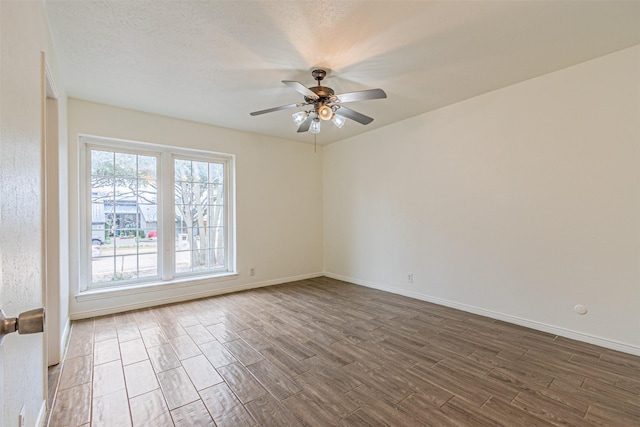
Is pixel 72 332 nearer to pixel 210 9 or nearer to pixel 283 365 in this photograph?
pixel 283 365

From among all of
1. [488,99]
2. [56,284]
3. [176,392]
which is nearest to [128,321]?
[56,284]

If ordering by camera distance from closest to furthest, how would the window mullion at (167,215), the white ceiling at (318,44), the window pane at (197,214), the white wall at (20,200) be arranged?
1. the white wall at (20,200)
2. the white ceiling at (318,44)
3. the window mullion at (167,215)
4. the window pane at (197,214)

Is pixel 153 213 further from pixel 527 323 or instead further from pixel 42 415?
pixel 527 323

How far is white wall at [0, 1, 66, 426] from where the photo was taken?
0.98 meters

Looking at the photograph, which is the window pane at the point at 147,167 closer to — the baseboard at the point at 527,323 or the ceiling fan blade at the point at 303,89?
the ceiling fan blade at the point at 303,89

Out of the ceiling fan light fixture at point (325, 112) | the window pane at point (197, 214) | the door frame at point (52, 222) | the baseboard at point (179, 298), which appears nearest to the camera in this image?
the door frame at point (52, 222)

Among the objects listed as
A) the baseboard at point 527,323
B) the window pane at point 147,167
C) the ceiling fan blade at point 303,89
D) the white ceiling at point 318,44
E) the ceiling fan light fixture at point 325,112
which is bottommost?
the baseboard at point 527,323

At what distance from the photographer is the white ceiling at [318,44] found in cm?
197

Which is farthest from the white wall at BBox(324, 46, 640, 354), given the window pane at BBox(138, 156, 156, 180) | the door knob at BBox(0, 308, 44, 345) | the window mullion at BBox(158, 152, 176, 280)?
the door knob at BBox(0, 308, 44, 345)

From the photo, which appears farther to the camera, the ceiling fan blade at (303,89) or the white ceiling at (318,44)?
the ceiling fan blade at (303,89)

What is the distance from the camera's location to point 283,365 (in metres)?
2.33

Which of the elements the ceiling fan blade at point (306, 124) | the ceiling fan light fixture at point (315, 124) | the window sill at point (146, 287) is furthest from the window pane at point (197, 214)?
the ceiling fan light fixture at point (315, 124)

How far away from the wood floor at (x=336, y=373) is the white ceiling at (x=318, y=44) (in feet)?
8.66

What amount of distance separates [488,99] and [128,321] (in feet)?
16.2
